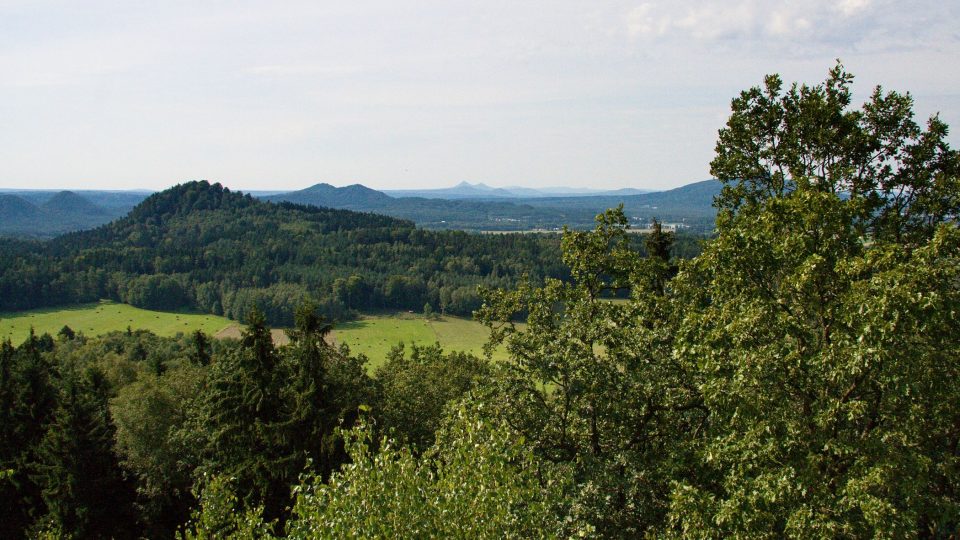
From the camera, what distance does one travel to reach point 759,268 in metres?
14.5

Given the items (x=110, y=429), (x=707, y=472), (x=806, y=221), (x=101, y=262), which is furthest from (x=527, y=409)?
(x=101, y=262)

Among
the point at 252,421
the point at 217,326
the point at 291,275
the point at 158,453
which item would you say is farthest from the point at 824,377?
the point at 291,275

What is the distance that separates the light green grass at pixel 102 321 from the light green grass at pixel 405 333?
2678 centimetres

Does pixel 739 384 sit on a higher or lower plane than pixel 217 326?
higher

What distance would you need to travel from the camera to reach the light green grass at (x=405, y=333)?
339 feet

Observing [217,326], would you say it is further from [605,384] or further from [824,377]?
[824,377]

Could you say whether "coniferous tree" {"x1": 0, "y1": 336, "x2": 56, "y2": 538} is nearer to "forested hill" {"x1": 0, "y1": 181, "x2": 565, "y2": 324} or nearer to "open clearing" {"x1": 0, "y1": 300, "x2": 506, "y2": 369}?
"open clearing" {"x1": 0, "y1": 300, "x2": 506, "y2": 369}

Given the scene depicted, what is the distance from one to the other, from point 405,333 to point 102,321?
58766 mm

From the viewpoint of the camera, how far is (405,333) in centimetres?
11594

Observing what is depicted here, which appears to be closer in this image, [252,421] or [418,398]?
[252,421]

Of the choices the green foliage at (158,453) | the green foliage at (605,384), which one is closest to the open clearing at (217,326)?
the green foliage at (158,453)

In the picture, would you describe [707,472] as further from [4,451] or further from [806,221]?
[4,451]

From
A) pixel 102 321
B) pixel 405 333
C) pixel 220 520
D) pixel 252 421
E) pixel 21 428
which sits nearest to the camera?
pixel 220 520

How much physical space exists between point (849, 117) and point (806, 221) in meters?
5.81
